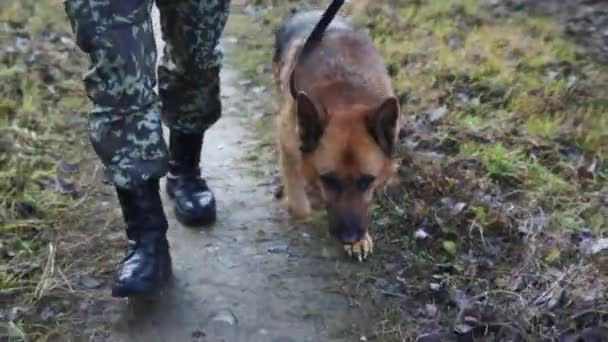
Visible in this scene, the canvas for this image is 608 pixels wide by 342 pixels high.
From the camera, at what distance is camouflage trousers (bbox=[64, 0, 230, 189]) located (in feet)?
10.3

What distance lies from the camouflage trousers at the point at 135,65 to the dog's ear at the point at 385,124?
790mm

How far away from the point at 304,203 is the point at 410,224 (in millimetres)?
561

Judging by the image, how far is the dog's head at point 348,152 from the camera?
12.3 feet

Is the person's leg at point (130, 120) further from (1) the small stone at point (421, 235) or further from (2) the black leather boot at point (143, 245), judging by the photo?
(1) the small stone at point (421, 235)

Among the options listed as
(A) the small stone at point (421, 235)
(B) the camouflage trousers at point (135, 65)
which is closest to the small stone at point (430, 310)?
(A) the small stone at point (421, 235)

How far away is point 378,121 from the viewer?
12.3 feet

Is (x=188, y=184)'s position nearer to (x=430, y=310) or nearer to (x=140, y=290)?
(x=140, y=290)

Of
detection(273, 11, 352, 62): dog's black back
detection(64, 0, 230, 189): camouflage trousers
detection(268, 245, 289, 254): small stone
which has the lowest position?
detection(268, 245, 289, 254): small stone

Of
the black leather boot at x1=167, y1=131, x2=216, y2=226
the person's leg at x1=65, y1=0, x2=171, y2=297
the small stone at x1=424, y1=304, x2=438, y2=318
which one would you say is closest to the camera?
the person's leg at x1=65, y1=0, x2=171, y2=297

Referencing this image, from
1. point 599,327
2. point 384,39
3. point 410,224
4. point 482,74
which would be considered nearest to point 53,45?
point 384,39

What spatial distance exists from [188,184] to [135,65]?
3.94ft

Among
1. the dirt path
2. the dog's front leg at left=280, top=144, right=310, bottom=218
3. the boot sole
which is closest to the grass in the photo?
the boot sole

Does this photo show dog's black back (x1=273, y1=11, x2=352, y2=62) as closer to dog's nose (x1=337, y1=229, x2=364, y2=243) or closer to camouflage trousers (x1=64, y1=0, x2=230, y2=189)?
camouflage trousers (x1=64, y1=0, x2=230, y2=189)

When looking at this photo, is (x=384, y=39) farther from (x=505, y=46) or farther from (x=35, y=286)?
(x=35, y=286)
